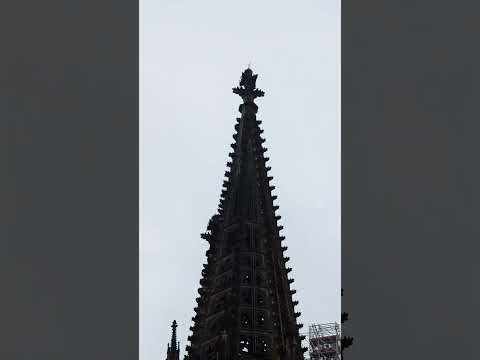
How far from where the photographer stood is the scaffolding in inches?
2530

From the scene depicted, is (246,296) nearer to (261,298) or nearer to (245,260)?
(261,298)

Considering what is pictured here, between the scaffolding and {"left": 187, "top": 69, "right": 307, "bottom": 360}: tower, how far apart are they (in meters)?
13.4

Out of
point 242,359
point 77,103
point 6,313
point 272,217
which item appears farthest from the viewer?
point 272,217

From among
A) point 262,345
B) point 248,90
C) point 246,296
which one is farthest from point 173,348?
point 248,90

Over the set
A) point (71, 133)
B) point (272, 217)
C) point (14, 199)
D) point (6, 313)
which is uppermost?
point (272, 217)

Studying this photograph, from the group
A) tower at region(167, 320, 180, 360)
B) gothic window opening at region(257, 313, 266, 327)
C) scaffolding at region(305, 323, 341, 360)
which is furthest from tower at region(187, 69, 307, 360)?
scaffolding at region(305, 323, 341, 360)

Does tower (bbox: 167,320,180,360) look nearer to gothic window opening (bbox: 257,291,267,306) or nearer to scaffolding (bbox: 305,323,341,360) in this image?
A: gothic window opening (bbox: 257,291,267,306)

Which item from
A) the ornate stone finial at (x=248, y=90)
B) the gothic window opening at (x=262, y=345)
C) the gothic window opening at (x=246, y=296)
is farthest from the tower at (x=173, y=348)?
the ornate stone finial at (x=248, y=90)

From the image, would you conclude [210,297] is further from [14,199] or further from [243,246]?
[14,199]

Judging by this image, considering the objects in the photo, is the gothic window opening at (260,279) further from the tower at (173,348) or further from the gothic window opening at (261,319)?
the tower at (173,348)

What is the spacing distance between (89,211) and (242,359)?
22.0 meters

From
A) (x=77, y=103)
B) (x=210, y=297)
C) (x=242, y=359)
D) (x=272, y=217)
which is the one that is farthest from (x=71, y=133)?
(x=272, y=217)

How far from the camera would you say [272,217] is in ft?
174

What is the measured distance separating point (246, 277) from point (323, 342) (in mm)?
18569
